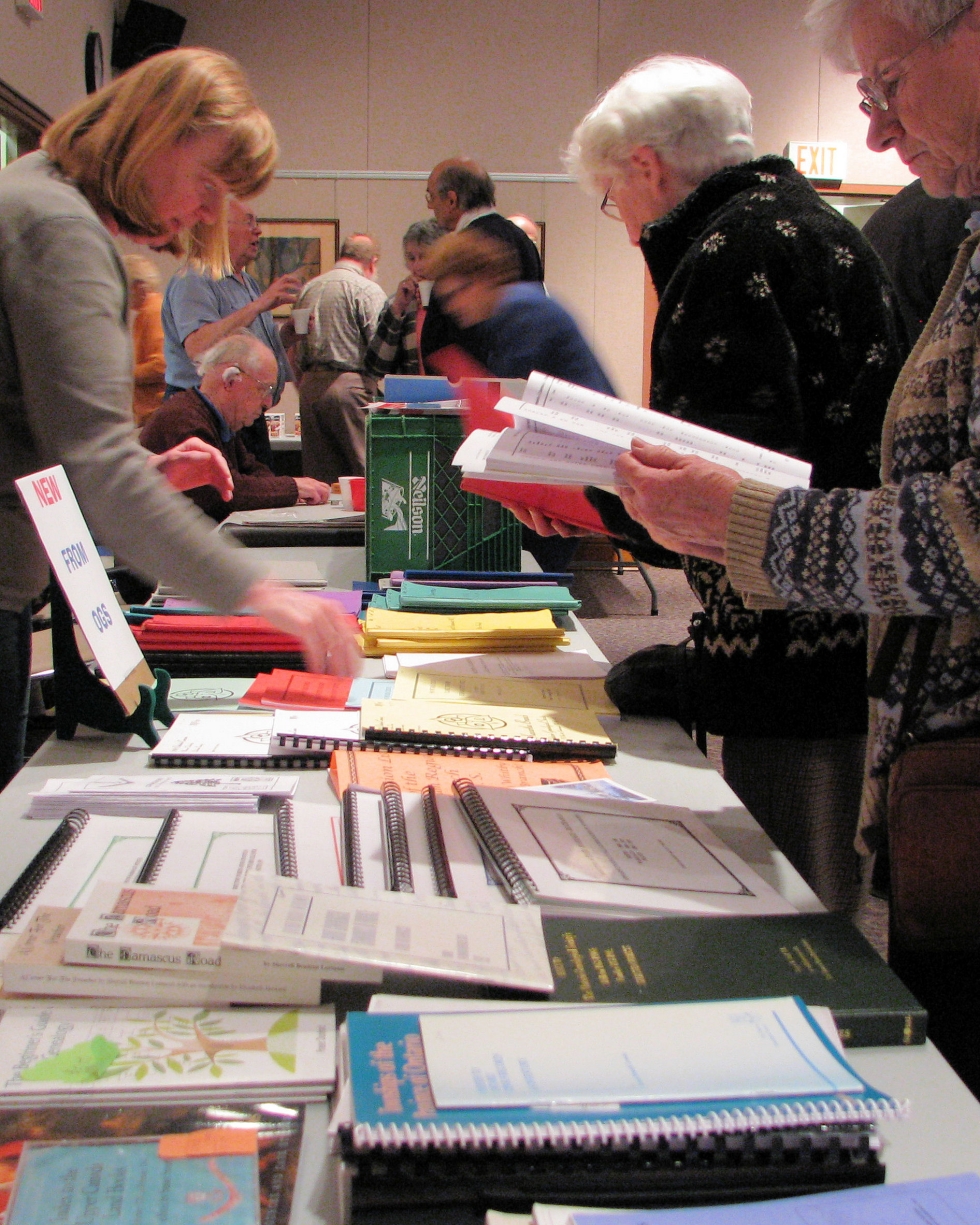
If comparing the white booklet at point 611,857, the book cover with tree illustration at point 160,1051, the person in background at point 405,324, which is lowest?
the book cover with tree illustration at point 160,1051

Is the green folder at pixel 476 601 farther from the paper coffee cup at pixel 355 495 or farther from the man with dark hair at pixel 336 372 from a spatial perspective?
the man with dark hair at pixel 336 372

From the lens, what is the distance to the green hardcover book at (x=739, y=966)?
2.31 feet

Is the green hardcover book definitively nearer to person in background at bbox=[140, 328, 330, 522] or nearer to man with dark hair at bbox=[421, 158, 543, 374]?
man with dark hair at bbox=[421, 158, 543, 374]

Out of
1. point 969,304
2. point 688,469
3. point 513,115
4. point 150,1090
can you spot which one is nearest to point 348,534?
point 688,469

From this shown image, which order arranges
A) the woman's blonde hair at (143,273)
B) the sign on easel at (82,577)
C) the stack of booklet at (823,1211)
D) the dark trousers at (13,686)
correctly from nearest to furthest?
1. the stack of booklet at (823,1211)
2. the sign on easel at (82,577)
3. the dark trousers at (13,686)
4. the woman's blonde hair at (143,273)

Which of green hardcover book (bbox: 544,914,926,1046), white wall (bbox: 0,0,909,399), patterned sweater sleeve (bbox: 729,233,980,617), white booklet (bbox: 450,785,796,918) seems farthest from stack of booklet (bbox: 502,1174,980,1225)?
white wall (bbox: 0,0,909,399)

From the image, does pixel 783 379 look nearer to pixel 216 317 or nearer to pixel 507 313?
pixel 507 313

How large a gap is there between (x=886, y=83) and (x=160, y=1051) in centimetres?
103

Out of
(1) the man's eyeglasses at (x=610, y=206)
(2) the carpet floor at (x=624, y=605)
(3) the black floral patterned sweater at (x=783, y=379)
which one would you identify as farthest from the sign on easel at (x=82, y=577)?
(2) the carpet floor at (x=624, y=605)

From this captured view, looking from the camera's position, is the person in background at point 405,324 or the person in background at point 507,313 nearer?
the person in background at point 507,313

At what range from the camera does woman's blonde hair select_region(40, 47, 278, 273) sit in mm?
1364

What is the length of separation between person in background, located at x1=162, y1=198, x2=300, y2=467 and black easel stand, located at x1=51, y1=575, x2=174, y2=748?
2.83 metres

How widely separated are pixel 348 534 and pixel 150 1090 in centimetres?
218

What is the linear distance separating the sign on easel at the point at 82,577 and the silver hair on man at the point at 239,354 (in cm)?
251
